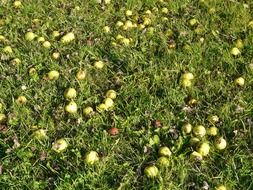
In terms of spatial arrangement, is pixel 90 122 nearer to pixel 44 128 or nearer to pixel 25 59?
pixel 44 128

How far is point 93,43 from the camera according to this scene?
574 centimetres

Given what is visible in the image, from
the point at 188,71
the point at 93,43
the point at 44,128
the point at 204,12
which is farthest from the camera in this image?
the point at 204,12

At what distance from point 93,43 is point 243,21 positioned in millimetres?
1923

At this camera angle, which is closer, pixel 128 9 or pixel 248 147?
pixel 248 147

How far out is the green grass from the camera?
413 centimetres

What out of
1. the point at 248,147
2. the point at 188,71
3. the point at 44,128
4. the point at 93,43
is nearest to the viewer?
the point at 248,147

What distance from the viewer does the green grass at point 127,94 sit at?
413 cm

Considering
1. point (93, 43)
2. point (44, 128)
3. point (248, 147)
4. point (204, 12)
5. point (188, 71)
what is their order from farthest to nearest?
point (204, 12), point (93, 43), point (188, 71), point (44, 128), point (248, 147)

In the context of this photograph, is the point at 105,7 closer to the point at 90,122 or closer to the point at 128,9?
the point at 128,9

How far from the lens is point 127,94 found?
4.95m

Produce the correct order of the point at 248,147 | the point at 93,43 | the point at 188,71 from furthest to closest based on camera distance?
the point at 93,43 < the point at 188,71 < the point at 248,147

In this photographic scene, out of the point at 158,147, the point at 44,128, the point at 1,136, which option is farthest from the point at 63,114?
the point at 158,147

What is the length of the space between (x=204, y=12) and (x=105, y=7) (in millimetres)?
1359

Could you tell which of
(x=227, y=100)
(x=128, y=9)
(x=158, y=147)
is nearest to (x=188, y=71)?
(x=227, y=100)
